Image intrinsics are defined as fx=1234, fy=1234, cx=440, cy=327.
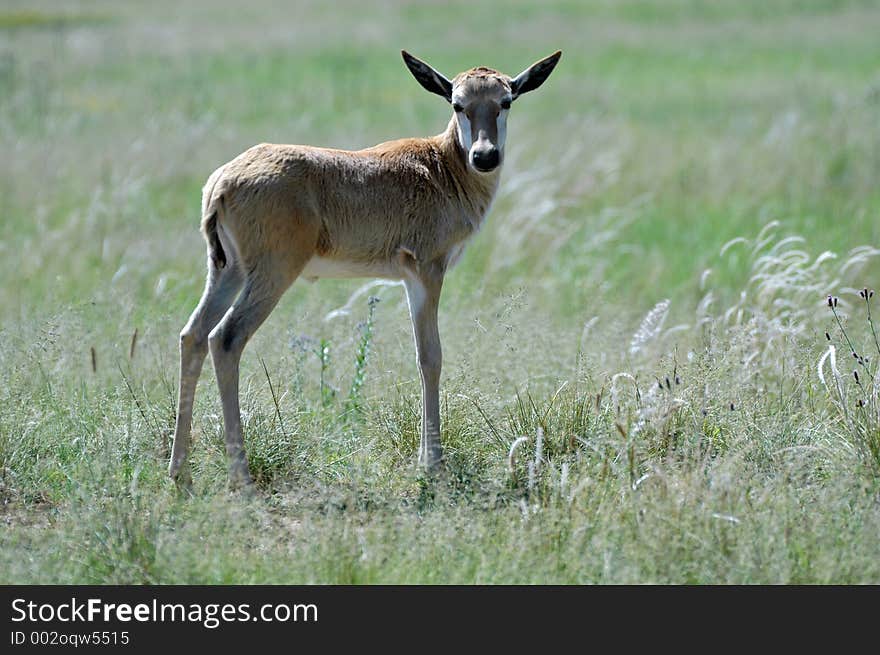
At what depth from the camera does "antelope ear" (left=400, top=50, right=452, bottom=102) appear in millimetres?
8070

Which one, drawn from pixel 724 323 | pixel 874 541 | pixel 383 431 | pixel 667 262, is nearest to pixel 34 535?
pixel 383 431

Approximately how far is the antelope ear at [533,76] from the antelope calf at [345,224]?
0.01 metres

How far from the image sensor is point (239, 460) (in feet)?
23.7

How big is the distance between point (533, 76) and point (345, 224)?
171cm

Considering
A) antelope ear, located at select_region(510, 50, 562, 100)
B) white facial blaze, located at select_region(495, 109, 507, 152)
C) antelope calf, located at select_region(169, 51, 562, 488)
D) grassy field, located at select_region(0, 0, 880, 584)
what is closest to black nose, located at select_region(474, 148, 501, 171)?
antelope calf, located at select_region(169, 51, 562, 488)

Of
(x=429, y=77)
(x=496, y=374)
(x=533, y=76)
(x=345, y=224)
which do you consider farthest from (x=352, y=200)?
(x=496, y=374)

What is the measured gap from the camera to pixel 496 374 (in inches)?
347

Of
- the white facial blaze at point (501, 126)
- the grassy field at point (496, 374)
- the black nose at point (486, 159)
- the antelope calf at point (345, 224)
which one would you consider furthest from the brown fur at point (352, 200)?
the grassy field at point (496, 374)

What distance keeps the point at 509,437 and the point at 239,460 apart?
170cm

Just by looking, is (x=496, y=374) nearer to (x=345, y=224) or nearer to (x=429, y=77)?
(x=345, y=224)

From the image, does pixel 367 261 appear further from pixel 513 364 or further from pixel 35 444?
pixel 35 444

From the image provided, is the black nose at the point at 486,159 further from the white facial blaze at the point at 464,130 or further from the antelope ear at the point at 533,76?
the antelope ear at the point at 533,76

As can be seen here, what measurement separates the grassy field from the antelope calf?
1.58ft

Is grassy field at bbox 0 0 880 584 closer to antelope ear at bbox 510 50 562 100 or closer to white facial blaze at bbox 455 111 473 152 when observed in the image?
white facial blaze at bbox 455 111 473 152
